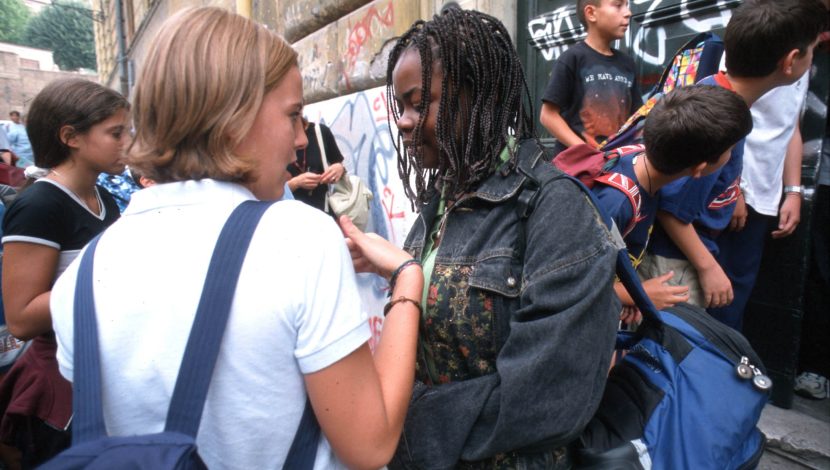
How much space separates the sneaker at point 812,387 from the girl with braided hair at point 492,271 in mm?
2398

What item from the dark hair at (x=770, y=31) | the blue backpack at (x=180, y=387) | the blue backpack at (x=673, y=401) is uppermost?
the dark hair at (x=770, y=31)

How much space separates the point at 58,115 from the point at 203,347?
161 cm

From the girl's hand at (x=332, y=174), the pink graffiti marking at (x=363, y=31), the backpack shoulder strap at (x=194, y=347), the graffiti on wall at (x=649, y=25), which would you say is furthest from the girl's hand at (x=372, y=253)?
the pink graffiti marking at (x=363, y=31)

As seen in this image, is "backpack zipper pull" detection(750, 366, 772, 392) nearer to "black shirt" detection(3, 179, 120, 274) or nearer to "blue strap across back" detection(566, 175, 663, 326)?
"blue strap across back" detection(566, 175, 663, 326)

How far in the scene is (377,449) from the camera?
2.80ft

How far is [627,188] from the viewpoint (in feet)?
5.20

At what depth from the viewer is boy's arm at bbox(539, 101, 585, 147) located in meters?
2.63

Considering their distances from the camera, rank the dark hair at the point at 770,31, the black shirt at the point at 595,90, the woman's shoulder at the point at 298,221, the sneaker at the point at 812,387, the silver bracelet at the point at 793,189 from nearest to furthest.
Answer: the woman's shoulder at the point at 298,221 → the dark hair at the point at 770,31 → the silver bracelet at the point at 793,189 → the black shirt at the point at 595,90 → the sneaker at the point at 812,387

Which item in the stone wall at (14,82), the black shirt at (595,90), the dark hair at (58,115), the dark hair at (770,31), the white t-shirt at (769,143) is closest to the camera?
the dark hair at (770,31)

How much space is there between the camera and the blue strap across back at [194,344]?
76cm

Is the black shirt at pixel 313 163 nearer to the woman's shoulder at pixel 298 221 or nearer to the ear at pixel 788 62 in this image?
the ear at pixel 788 62

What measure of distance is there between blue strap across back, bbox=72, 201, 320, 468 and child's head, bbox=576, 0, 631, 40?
229 centimetres

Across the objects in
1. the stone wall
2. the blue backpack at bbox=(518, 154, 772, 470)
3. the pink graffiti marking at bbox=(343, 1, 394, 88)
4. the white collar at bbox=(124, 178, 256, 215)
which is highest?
the stone wall

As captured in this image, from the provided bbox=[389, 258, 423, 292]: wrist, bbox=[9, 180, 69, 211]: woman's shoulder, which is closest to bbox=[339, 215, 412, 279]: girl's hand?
bbox=[389, 258, 423, 292]: wrist
